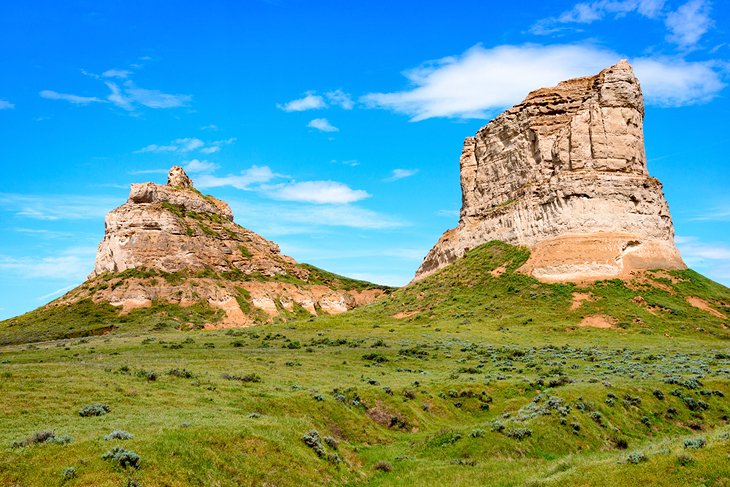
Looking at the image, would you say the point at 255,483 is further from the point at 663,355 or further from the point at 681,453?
the point at 663,355

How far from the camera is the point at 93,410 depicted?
75.6 ft

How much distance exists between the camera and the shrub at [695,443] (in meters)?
18.2

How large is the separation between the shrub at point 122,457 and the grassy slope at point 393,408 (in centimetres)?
29

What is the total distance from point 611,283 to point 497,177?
3567 cm

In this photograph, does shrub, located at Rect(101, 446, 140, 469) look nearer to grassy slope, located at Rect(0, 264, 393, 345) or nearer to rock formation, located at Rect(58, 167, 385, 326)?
grassy slope, located at Rect(0, 264, 393, 345)

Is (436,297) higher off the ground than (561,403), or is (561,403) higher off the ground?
(436,297)

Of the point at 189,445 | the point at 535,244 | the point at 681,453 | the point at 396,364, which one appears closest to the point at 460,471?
the point at 681,453

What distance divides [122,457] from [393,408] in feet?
58.4

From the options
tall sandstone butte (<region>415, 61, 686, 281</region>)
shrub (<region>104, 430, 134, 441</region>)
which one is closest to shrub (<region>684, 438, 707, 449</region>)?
shrub (<region>104, 430, 134, 441</region>)

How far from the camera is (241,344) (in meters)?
60.7

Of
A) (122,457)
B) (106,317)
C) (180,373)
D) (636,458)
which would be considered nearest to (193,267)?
(106,317)

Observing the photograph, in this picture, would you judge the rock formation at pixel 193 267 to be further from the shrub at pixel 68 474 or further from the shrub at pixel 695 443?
the shrub at pixel 695 443

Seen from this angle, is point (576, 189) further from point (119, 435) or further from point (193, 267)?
point (193, 267)

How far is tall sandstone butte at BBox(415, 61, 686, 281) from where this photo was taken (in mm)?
82500
